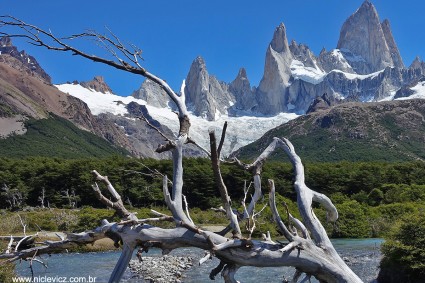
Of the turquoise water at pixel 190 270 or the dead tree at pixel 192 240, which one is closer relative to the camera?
the dead tree at pixel 192 240

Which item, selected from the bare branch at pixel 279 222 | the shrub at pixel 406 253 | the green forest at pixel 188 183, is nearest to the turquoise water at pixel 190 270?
the shrub at pixel 406 253

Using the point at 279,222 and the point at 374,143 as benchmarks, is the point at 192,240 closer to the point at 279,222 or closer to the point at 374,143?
the point at 279,222

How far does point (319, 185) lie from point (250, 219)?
80647 mm

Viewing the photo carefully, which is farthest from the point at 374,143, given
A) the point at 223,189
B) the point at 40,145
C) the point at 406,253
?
the point at 223,189

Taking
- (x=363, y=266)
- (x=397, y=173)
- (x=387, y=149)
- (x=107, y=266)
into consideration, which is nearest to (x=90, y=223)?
(x=107, y=266)

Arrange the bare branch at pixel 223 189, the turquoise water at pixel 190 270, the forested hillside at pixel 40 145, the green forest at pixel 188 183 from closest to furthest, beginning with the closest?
1. the bare branch at pixel 223 189
2. the turquoise water at pixel 190 270
3. the green forest at pixel 188 183
4. the forested hillside at pixel 40 145

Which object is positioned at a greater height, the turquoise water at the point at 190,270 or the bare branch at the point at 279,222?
the bare branch at the point at 279,222

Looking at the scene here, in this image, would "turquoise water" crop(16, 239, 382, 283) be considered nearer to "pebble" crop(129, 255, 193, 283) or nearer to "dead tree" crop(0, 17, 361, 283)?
"pebble" crop(129, 255, 193, 283)

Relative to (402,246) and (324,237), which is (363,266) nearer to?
(402,246)

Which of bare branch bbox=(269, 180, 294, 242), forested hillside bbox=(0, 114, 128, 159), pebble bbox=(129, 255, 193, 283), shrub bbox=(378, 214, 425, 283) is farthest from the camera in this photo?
forested hillside bbox=(0, 114, 128, 159)

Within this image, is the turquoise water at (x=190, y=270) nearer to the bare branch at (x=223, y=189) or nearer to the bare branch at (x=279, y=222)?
the bare branch at (x=279, y=222)

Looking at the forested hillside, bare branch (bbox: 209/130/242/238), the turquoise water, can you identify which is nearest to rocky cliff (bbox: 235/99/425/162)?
the forested hillside

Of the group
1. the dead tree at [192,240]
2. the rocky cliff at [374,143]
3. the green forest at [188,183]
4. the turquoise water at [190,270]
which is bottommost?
the turquoise water at [190,270]

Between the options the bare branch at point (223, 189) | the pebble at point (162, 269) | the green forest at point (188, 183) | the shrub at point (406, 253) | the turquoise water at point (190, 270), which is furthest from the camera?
the green forest at point (188, 183)
